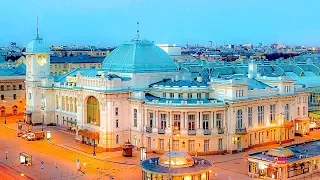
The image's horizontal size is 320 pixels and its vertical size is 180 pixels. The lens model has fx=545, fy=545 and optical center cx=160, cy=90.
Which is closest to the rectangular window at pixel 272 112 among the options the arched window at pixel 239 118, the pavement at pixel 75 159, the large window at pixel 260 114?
the large window at pixel 260 114

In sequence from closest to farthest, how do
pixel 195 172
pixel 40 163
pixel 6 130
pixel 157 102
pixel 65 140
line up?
pixel 195 172 < pixel 40 163 < pixel 157 102 < pixel 65 140 < pixel 6 130

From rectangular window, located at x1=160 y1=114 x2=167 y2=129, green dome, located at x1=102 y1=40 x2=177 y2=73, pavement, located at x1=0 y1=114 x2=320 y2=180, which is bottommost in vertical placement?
pavement, located at x1=0 y1=114 x2=320 y2=180

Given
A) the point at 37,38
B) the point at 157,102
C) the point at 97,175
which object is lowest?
the point at 97,175

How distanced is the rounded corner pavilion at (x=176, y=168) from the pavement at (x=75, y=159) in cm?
482

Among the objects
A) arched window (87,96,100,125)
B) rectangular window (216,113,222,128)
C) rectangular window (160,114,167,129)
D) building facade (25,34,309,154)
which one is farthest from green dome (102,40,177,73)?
rectangular window (216,113,222,128)

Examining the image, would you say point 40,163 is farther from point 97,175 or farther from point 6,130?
point 6,130

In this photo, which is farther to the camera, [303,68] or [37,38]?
[303,68]

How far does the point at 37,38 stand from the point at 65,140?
2960 cm

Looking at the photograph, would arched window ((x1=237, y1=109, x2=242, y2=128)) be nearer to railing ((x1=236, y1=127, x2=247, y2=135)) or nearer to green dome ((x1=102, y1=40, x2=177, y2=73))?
railing ((x1=236, y1=127, x2=247, y2=135))

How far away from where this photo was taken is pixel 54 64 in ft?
604

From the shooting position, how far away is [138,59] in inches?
3578

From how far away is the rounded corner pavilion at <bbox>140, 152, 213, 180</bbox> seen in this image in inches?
2244

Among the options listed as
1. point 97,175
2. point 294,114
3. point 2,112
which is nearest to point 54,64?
point 2,112

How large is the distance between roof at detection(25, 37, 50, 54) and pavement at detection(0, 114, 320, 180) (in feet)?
72.7
